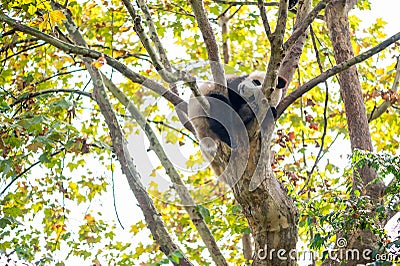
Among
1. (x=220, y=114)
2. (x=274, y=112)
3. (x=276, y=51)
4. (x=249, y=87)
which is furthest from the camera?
(x=249, y=87)

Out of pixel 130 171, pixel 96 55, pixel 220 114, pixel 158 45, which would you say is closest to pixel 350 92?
pixel 220 114

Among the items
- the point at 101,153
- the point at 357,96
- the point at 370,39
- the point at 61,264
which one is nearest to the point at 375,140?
the point at 370,39

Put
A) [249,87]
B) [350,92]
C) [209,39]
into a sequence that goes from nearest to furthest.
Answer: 1. [209,39]
2. [249,87]
3. [350,92]

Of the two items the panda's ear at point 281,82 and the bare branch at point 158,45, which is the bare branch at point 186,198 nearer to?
the bare branch at point 158,45

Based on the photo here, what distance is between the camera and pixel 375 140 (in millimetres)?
8477

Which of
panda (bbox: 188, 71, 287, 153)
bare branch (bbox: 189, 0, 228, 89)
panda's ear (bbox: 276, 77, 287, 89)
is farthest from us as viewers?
panda's ear (bbox: 276, 77, 287, 89)

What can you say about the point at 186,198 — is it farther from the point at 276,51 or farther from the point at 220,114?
the point at 276,51

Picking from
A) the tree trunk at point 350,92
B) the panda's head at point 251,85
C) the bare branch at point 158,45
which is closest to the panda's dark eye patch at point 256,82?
the panda's head at point 251,85

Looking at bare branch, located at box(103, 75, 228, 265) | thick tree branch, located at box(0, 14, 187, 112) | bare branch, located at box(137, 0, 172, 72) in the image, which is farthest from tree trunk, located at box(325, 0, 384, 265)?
bare branch, located at box(137, 0, 172, 72)

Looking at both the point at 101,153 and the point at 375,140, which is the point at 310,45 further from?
the point at 101,153

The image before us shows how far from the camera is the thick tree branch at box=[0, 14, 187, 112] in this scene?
146 inches

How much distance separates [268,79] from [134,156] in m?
1.53

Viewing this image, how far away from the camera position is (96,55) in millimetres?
3801

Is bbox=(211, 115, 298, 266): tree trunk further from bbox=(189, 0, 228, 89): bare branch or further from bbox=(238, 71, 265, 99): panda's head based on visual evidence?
bbox=(238, 71, 265, 99): panda's head
